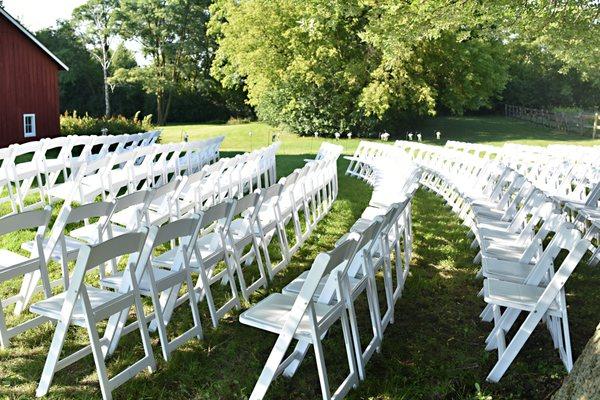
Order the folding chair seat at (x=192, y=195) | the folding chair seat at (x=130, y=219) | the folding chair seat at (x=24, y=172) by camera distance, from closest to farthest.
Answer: the folding chair seat at (x=130, y=219)
the folding chair seat at (x=192, y=195)
the folding chair seat at (x=24, y=172)

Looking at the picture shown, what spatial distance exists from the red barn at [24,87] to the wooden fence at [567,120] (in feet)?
80.8

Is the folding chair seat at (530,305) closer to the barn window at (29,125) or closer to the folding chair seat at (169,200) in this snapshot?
the folding chair seat at (169,200)

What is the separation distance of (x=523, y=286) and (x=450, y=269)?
2011 millimetres

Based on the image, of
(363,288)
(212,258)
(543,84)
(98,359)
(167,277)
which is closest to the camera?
(98,359)

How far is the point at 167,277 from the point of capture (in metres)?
3.76

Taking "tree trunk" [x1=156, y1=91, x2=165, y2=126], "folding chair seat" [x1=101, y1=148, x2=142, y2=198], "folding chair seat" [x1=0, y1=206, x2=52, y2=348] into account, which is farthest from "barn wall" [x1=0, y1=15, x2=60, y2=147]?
"tree trunk" [x1=156, y1=91, x2=165, y2=126]

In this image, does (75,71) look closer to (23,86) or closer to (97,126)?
(23,86)

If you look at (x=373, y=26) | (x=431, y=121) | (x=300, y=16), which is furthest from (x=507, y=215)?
(x=431, y=121)

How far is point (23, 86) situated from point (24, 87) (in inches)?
2.1

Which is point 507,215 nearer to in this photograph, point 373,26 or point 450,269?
point 450,269

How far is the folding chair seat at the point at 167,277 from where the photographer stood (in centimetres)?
350

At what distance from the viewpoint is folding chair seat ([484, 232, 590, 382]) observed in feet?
11.6

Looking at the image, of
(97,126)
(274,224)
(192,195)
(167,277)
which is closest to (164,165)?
(192,195)

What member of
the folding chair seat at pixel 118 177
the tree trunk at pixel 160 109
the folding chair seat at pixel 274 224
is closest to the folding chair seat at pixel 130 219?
the folding chair seat at pixel 274 224
